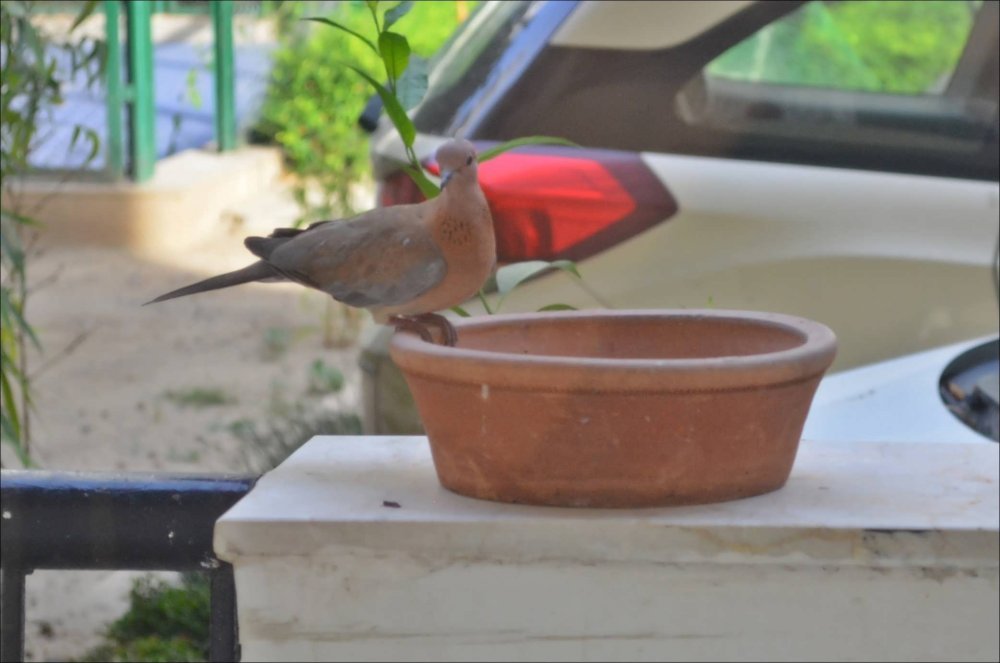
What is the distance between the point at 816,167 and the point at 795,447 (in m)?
1.87

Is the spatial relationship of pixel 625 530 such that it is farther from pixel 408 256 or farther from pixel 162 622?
pixel 162 622

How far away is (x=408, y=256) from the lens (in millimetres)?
1398

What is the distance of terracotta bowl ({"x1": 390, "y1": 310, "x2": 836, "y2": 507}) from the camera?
121 cm

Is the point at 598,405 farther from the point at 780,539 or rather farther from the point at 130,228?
the point at 130,228

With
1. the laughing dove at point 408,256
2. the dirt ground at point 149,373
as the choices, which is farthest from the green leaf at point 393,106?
the dirt ground at point 149,373

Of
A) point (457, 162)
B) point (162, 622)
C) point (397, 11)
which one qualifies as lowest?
point (162, 622)

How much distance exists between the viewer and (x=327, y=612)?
1185mm

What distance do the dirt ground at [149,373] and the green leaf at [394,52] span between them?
252cm

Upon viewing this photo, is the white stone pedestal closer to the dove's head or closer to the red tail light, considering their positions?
the dove's head

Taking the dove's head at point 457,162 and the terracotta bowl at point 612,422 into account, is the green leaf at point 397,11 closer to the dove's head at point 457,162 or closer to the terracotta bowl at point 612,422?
the dove's head at point 457,162

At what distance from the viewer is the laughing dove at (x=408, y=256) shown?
1377 mm

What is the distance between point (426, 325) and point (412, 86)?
0.35 metres

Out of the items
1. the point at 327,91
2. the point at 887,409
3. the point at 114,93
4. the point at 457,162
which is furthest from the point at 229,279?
the point at 327,91

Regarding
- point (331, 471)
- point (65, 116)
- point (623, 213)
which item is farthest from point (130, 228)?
point (331, 471)
